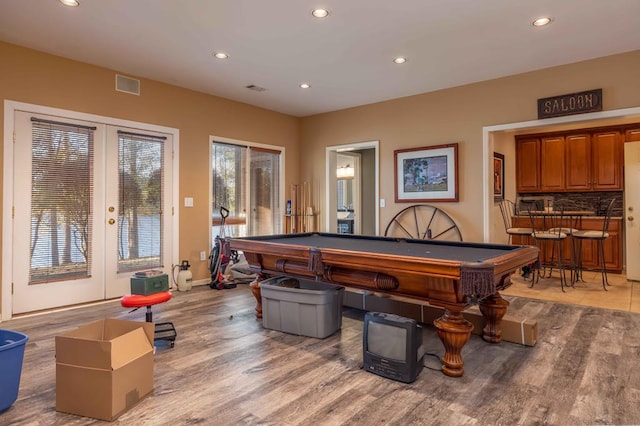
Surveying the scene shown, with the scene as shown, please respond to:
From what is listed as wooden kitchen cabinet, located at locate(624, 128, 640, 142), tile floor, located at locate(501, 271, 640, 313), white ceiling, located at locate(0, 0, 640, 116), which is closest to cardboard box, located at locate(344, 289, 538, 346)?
tile floor, located at locate(501, 271, 640, 313)

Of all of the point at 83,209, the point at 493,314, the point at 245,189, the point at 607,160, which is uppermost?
the point at 607,160

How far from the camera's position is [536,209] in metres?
6.85

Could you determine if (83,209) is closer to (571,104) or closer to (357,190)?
(357,190)

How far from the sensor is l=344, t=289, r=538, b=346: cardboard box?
2.95 meters

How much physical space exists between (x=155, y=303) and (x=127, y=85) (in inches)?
119

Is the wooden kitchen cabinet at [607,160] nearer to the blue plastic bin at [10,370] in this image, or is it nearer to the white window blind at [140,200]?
the white window blind at [140,200]

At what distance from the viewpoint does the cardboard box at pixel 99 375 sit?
1923 millimetres

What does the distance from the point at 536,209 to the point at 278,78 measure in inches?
209

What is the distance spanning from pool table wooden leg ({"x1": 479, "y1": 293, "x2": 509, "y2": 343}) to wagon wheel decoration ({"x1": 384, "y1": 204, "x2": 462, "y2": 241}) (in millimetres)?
2052

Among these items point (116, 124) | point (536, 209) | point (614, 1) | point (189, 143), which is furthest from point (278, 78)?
point (536, 209)

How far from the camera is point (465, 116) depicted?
16.3ft

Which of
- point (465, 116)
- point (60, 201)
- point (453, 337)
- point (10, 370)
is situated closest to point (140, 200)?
point (60, 201)

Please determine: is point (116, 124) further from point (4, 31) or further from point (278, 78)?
point (278, 78)

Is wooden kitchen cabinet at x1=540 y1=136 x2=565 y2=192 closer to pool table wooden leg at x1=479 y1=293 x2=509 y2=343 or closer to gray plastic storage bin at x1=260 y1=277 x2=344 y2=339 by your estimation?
pool table wooden leg at x1=479 y1=293 x2=509 y2=343
